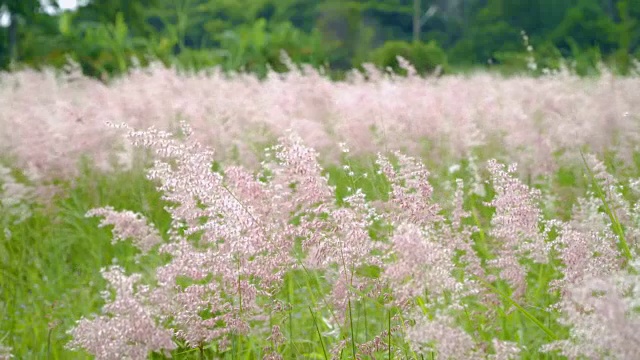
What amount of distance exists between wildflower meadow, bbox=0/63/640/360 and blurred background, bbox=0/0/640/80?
2.83ft

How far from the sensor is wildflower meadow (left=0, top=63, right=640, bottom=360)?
5.56 ft

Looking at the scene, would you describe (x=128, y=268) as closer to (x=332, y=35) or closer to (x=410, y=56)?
(x=410, y=56)

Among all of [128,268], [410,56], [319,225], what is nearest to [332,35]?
[410,56]

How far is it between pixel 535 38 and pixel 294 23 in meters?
13.7

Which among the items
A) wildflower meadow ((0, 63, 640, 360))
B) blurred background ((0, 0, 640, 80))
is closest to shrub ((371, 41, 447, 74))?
blurred background ((0, 0, 640, 80))

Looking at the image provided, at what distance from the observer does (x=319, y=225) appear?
1.81 meters

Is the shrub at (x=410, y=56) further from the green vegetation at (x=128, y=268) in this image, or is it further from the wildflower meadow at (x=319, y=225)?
the green vegetation at (x=128, y=268)

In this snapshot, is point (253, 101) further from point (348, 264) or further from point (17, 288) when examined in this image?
point (348, 264)

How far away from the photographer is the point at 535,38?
23078mm

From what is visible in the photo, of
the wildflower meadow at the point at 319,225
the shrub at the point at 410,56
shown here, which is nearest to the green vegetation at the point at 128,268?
the wildflower meadow at the point at 319,225

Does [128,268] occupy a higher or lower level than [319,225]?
lower

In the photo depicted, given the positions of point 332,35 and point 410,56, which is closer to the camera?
point 410,56

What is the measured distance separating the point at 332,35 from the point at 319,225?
893 inches

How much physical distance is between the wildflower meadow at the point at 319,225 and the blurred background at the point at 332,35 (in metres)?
0.86
